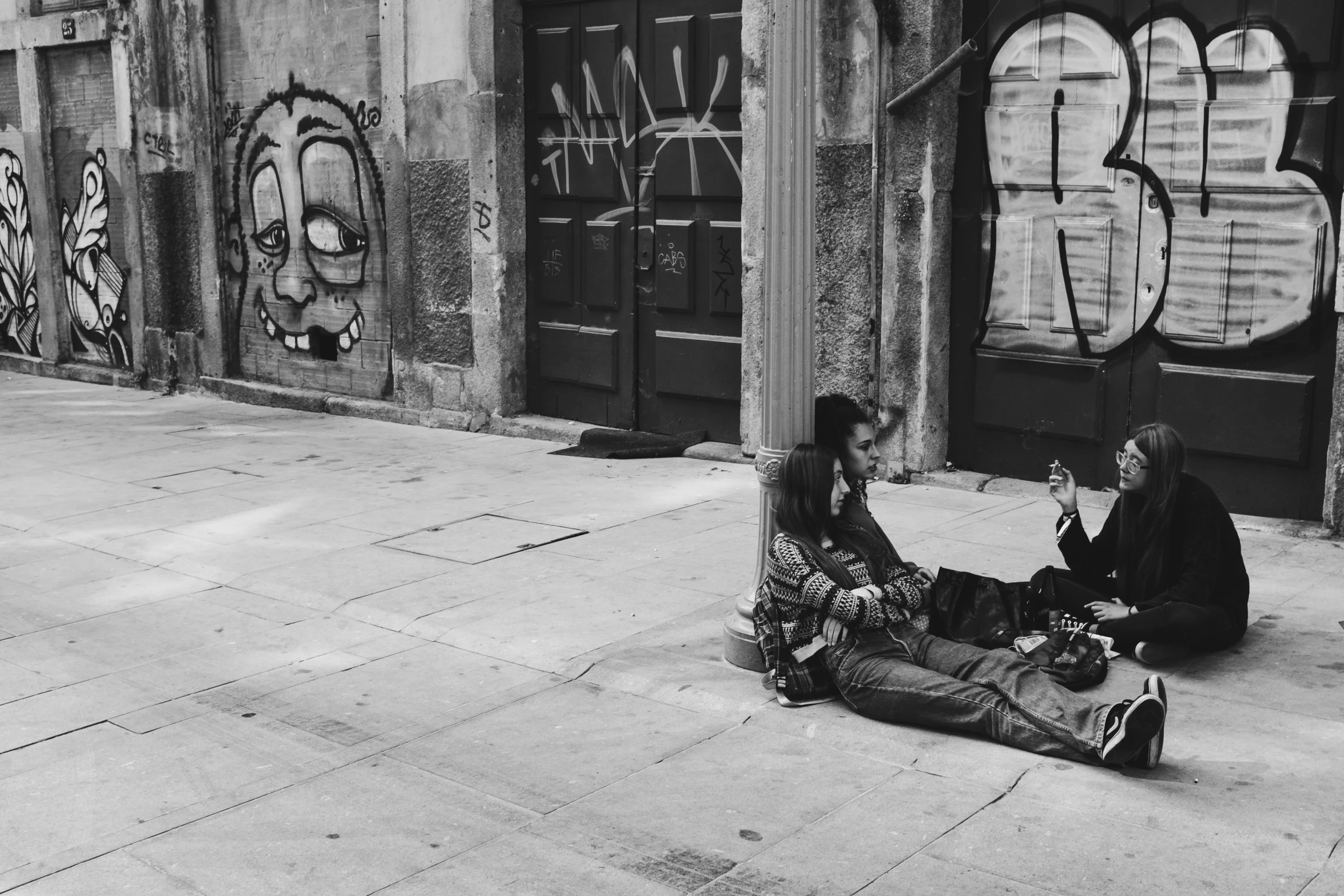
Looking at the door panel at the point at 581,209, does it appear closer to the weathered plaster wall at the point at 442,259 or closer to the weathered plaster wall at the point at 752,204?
the weathered plaster wall at the point at 442,259

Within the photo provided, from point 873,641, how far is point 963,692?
0.38 meters

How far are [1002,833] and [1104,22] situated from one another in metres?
5.06

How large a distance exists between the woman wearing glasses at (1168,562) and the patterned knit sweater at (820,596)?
0.78 m

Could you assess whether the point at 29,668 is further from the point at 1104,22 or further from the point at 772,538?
the point at 1104,22

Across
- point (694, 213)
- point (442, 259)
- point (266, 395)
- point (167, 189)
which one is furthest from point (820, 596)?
point (167, 189)

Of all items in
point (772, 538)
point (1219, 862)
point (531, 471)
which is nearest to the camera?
point (1219, 862)

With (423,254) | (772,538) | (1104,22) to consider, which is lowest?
(772,538)

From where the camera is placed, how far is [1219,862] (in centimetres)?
361

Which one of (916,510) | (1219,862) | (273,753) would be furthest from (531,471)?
(1219,862)

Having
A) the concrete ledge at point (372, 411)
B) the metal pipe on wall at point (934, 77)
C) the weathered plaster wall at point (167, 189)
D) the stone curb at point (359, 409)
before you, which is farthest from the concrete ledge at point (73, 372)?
the metal pipe on wall at point (934, 77)

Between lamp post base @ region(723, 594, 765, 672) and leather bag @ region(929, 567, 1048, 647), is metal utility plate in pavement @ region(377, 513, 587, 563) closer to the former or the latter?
lamp post base @ region(723, 594, 765, 672)

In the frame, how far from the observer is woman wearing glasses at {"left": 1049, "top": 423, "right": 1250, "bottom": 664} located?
4961 mm

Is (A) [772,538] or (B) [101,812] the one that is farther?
(A) [772,538]

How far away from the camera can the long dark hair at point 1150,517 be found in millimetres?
4969
